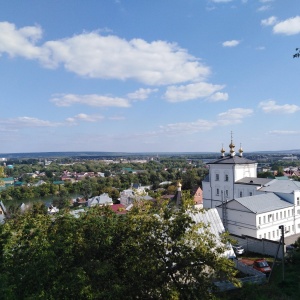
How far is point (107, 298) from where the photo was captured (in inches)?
251

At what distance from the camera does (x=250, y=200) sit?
928 inches

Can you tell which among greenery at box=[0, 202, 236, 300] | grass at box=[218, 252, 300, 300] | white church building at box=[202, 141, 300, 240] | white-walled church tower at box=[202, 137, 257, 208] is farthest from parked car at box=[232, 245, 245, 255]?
greenery at box=[0, 202, 236, 300]

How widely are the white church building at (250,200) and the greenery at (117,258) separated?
15.4 m

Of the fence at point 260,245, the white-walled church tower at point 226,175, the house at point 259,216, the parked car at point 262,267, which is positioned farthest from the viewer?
the white-walled church tower at point 226,175

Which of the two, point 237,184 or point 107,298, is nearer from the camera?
point 107,298

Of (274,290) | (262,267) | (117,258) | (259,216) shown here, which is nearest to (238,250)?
(259,216)

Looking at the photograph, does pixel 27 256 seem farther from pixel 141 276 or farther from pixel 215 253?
pixel 215 253

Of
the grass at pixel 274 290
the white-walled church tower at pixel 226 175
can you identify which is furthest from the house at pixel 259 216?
the grass at pixel 274 290

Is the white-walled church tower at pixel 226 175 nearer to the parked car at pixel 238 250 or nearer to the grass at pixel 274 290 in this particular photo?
the parked car at pixel 238 250

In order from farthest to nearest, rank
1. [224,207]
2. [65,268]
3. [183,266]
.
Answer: [224,207], [183,266], [65,268]

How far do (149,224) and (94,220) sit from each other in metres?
1.51

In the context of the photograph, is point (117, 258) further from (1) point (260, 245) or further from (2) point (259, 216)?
(2) point (259, 216)

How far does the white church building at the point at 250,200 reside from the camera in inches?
886

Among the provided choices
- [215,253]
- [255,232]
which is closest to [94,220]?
[215,253]
